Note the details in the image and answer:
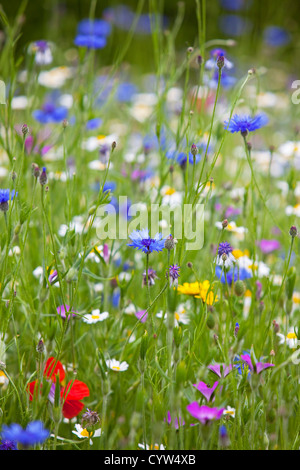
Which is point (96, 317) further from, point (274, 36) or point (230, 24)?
point (230, 24)

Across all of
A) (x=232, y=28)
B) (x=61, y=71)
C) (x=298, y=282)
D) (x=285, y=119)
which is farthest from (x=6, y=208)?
(x=232, y=28)

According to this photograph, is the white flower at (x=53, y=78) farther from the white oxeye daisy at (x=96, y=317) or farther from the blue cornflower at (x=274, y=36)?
the blue cornflower at (x=274, y=36)

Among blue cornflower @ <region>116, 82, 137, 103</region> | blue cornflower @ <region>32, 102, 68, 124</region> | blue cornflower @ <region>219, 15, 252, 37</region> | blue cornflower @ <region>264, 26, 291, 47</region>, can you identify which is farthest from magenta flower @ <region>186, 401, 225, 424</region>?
blue cornflower @ <region>219, 15, 252, 37</region>

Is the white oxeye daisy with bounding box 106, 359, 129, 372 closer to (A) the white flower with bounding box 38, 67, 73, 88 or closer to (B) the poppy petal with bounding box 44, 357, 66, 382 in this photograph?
(B) the poppy petal with bounding box 44, 357, 66, 382

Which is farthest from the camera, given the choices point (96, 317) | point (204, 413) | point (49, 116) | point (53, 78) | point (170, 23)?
point (170, 23)

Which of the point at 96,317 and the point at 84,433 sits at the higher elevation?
the point at 96,317

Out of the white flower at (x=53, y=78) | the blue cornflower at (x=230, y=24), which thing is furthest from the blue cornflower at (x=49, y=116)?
the blue cornflower at (x=230, y=24)

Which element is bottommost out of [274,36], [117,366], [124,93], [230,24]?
[117,366]

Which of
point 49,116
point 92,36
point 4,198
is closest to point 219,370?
point 4,198

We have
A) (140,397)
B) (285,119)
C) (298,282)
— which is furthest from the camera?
(285,119)

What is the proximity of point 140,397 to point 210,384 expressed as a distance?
166mm

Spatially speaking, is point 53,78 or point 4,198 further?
point 53,78
